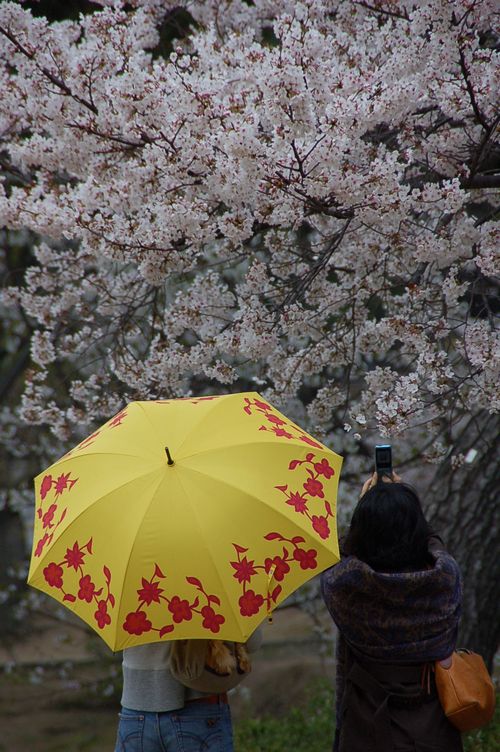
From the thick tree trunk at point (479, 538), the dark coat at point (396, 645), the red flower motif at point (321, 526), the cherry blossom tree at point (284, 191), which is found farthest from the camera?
the thick tree trunk at point (479, 538)

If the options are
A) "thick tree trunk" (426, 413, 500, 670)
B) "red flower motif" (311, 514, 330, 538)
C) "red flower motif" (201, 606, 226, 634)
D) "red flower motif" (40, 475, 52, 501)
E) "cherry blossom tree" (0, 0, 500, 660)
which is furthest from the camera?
Result: "thick tree trunk" (426, 413, 500, 670)

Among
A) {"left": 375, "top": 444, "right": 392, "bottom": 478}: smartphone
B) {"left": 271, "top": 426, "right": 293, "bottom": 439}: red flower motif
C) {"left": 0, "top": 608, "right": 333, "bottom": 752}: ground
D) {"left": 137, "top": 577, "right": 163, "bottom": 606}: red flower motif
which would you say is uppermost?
{"left": 271, "top": 426, "right": 293, "bottom": 439}: red flower motif

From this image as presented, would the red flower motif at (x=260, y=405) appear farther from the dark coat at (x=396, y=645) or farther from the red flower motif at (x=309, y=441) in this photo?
the dark coat at (x=396, y=645)

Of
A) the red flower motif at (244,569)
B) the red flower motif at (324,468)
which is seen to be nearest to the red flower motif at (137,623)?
the red flower motif at (244,569)

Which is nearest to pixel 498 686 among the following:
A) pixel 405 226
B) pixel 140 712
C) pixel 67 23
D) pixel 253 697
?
pixel 253 697

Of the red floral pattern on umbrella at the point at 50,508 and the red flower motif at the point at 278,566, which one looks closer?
the red flower motif at the point at 278,566

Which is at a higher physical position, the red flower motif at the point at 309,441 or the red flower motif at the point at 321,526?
the red flower motif at the point at 309,441

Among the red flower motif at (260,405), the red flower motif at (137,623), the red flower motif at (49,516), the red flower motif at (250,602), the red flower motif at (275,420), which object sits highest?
the red flower motif at (260,405)

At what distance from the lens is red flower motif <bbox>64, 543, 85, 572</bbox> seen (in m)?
2.16

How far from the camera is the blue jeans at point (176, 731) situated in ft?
7.53

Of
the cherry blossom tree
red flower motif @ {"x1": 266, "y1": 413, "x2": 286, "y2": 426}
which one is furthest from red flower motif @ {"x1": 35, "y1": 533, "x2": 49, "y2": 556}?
the cherry blossom tree

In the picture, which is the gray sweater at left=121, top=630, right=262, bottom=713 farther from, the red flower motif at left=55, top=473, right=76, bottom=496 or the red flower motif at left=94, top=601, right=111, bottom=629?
the red flower motif at left=55, top=473, right=76, bottom=496

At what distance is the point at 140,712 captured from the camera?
232 centimetres

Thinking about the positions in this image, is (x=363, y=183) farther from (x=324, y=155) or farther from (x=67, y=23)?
(x=67, y=23)
